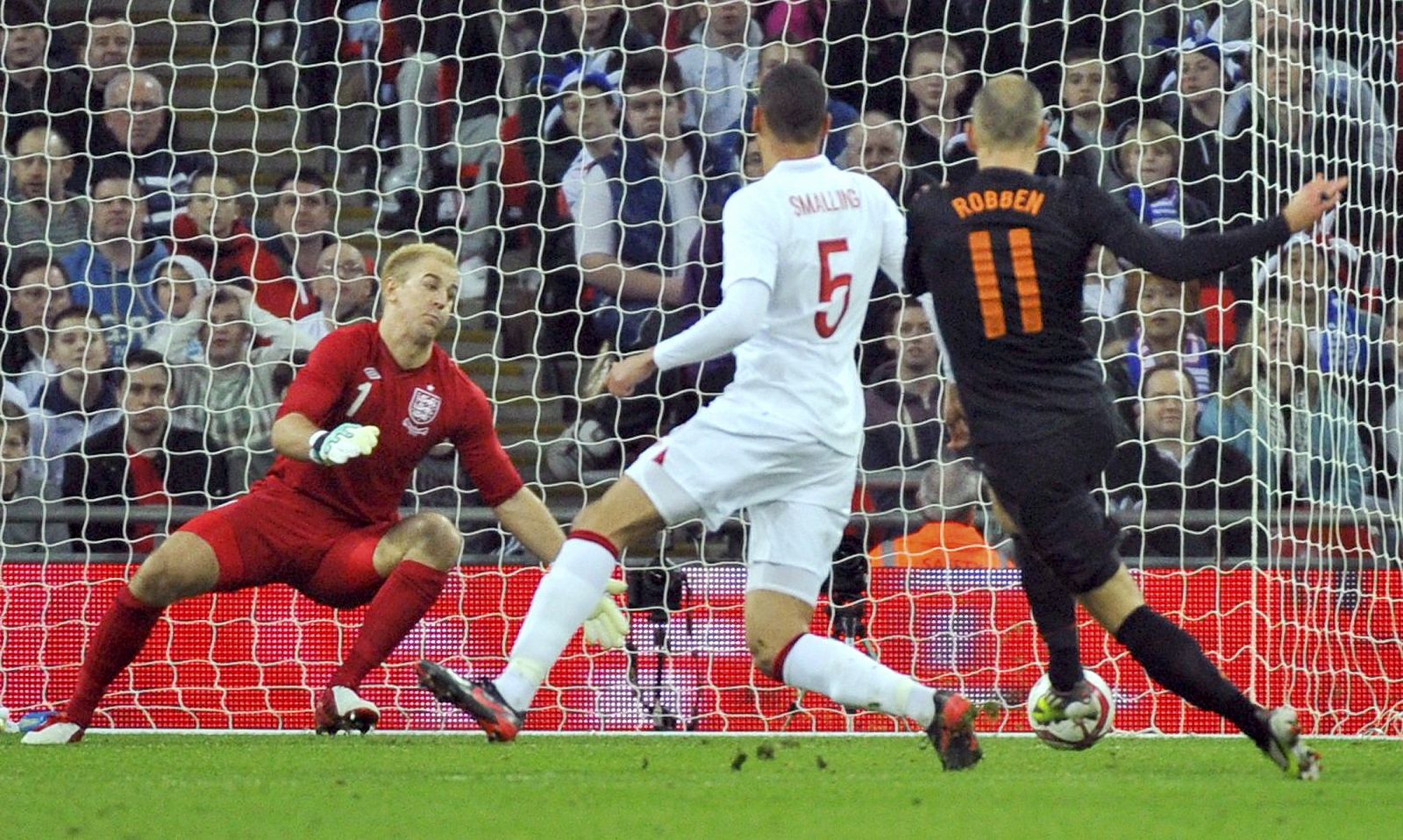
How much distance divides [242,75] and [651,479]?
6.02 metres

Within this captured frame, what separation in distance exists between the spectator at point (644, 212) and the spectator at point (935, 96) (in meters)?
0.82

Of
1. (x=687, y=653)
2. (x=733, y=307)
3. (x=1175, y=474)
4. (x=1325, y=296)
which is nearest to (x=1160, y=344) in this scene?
(x=1175, y=474)

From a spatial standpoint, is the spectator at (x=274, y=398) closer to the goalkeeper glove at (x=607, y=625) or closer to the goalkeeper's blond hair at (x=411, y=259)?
the goalkeeper's blond hair at (x=411, y=259)

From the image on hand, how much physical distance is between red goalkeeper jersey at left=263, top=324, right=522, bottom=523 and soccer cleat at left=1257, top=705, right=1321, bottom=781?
108 inches

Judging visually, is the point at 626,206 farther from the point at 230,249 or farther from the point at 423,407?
the point at 423,407

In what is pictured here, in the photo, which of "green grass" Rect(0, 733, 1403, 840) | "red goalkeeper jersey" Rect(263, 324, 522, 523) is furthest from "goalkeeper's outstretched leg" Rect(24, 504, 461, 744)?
"green grass" Rect(0, 733, 1403, 840)

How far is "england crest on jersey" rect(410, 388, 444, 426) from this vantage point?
6809 millimetres

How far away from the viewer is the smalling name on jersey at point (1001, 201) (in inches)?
199

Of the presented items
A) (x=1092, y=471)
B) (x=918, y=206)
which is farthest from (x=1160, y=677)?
(x=918, y=206)

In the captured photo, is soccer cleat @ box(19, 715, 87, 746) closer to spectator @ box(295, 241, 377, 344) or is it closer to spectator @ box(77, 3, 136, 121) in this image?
spectator @ box(295, 241, 377, 344)

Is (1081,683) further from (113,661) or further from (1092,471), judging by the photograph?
(113,661)

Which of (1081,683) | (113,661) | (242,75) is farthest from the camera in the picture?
(242,75)

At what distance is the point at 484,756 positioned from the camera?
232 inches

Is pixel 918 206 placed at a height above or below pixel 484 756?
above
